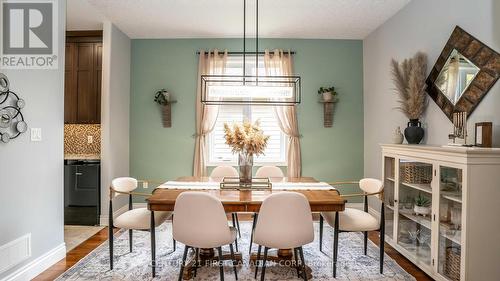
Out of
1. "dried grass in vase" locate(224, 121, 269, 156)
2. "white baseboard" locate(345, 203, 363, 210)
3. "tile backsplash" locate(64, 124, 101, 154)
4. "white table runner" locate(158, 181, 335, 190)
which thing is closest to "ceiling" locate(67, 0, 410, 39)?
"tile backsplash" locate(64, 124, 101, 154)

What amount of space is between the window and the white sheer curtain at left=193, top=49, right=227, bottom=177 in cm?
13

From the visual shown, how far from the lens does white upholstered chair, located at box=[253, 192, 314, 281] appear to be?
238 cm

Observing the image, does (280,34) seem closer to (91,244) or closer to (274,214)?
(274,214)

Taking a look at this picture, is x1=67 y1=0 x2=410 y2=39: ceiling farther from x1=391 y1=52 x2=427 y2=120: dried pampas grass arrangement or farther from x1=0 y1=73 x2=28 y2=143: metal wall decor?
x1=0 y1=73 x2=28 y2=143: metal wall decor

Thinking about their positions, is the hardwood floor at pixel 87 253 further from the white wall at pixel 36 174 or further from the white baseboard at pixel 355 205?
the white baseboard at pixel 355 205

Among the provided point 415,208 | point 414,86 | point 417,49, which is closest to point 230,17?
point 417,49

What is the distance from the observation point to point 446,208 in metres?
2.63

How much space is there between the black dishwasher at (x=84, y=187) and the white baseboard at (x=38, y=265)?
1.19m

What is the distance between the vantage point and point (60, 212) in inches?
128

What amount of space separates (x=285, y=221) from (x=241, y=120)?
3.01m

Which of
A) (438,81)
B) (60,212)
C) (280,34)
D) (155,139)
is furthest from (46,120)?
(438,81)

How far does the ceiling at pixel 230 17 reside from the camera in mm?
3891

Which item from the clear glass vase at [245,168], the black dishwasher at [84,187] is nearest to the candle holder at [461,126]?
the clear glass vase at [245,168]

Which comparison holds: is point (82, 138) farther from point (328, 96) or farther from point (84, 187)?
point (328, 96)
